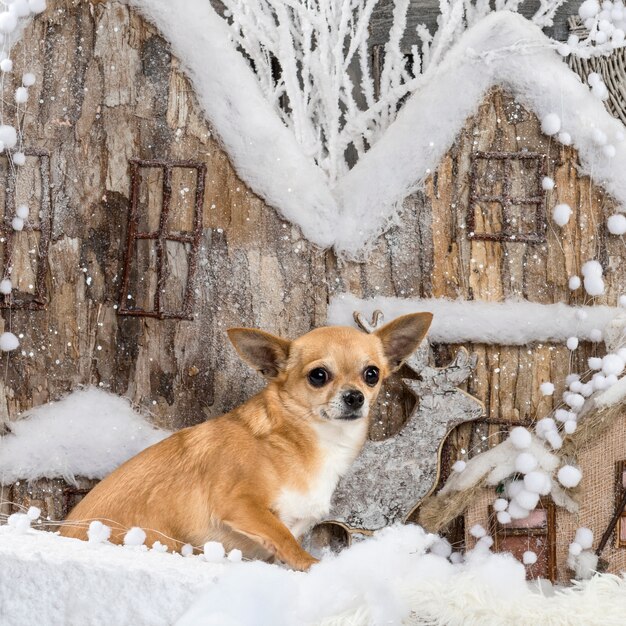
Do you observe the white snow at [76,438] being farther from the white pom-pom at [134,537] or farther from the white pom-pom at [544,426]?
the white pom-pom at [544,426]

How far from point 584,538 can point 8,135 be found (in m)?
1.47

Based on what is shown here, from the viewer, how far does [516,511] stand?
1.73m

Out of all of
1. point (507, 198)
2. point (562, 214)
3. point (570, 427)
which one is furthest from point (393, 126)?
point (570, 427)

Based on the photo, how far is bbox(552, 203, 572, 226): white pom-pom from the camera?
1759 millimetres

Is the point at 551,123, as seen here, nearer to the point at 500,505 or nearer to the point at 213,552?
the point at 500,505

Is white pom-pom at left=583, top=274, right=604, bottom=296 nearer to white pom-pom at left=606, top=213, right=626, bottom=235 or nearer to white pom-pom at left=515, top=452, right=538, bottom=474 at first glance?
white pom-pom at left=606, top=213, right=626, bottom=235

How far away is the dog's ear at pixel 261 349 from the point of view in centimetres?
158

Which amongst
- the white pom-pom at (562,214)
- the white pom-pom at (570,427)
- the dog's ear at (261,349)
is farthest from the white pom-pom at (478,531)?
the white pom-pom at (562,214)

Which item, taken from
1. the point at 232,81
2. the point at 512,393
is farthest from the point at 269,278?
the point at 512,393

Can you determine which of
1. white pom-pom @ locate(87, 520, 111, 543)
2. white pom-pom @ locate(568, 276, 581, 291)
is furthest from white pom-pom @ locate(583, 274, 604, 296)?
white pom-pom @ locate(87, 520, 111, 543)

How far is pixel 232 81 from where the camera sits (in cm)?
176

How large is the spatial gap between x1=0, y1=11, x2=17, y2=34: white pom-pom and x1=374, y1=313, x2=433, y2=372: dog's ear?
3.30 feet

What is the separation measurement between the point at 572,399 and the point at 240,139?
88cm

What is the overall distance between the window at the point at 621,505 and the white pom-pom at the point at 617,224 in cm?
48
